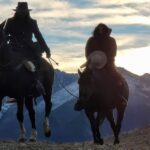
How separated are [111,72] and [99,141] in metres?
2.23

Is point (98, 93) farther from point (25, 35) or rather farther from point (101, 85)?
point (25, 35)

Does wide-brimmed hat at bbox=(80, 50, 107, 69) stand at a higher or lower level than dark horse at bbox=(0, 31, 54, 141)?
higher

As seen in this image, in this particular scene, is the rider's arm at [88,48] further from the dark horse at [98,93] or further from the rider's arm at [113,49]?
the dark horse at [98,93]

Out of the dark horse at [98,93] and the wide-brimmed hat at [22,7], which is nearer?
the dark horse at [98,93]

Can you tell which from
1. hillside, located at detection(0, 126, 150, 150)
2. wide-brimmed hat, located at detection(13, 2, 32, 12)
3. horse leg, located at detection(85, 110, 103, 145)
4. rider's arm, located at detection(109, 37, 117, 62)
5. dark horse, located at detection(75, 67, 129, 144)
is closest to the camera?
hillside, located at detection(0, 126, 150, 150)

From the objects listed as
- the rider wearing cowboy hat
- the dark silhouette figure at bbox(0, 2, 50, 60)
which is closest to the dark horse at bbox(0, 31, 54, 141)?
the rider wearing cowboy hat

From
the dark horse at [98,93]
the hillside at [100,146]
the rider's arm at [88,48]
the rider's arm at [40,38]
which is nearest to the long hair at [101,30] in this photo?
the rider's arm at [88,48]

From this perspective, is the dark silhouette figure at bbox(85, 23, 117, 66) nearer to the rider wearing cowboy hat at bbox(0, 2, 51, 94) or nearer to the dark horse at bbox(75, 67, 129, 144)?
the dark horse at bbox(75, 67, 129, 144)

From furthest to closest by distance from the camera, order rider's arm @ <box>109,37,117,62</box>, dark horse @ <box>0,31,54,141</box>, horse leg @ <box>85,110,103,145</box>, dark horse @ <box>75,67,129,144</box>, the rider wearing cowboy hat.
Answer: the rider wearing cowboy hat, dark horse @ <box>0,31,54,141</box>, rider's arm @ <box>109,37,117,62</box>, horse leg @ <box>85,110,103,145</box>, dark horse @ <box>75,67,129,144</box>

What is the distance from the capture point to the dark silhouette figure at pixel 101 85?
22.3 m

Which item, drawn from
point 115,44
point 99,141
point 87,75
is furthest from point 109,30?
point 99,141

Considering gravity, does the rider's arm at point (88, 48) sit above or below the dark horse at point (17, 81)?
above

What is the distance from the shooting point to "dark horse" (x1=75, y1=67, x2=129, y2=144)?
22234 mm

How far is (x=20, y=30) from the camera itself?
25.5 metres
